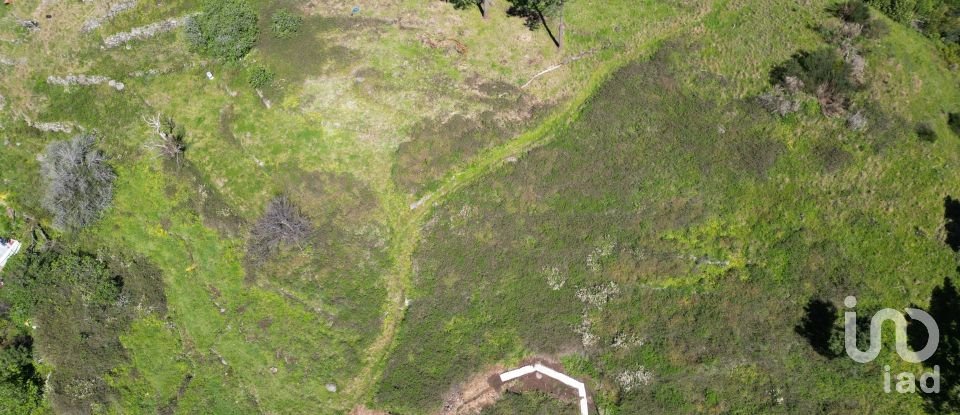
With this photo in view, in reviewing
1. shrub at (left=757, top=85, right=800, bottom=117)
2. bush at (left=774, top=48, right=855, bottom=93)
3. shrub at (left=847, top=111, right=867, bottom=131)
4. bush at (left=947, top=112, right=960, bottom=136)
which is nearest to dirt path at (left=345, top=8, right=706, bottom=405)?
bush at (left=774, top=48, right=855, bottom=93)

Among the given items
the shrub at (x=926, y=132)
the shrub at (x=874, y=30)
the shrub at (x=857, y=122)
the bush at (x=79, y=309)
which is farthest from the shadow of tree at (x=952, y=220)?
the bush at (x=79, y=309)

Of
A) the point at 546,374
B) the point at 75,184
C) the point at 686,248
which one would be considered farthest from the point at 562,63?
the point at 75,184

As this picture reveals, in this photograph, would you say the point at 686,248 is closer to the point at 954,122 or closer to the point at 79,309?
the point at 954,122

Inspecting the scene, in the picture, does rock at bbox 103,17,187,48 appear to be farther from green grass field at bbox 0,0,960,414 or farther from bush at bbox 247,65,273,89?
bush at bbox 247,65,273,89

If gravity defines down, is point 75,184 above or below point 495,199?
below

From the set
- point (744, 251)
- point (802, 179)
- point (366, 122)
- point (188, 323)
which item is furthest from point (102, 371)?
point (802, 179)
